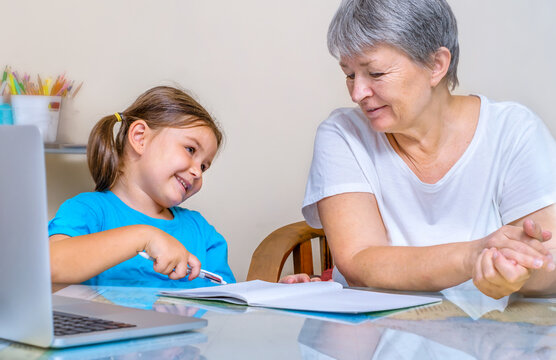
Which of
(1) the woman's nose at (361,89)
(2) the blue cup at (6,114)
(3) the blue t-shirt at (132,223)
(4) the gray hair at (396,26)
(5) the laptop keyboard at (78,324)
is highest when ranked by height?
(4) the gray hair at (396,26)

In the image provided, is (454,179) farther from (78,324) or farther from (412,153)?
(78,324)

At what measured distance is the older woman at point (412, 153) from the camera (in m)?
1.32

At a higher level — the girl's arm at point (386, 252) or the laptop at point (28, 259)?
the laptop at point (28, 259)

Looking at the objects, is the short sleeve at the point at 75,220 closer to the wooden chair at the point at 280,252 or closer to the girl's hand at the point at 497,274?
the wooden chair at the point at 280,252

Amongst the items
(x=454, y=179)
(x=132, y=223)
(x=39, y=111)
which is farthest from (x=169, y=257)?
(x=39, y=111)

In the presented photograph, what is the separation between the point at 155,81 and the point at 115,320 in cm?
162

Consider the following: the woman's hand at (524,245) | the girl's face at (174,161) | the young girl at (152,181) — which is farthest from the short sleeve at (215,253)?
the woman's hand at (524,245)

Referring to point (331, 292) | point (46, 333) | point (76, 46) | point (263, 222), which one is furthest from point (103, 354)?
point (76, 46)

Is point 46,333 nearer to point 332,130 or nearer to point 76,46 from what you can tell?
point 332,130

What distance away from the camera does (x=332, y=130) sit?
149 centimetres

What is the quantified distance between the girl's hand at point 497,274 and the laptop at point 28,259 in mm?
472

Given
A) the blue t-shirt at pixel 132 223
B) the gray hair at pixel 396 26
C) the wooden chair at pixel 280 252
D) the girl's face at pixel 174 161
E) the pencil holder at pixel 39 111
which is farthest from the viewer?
the pencil holder at pixel 39 111

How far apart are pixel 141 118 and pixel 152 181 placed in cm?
18

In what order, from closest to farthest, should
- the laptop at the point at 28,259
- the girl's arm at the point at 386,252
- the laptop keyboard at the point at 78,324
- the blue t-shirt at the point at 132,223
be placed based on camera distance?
the laptop at the point at 28,259
the laptop keyboard at the point at 78,324
the girl's arm at the point at 386,252
the blue t-shirt at the point at 132,223
